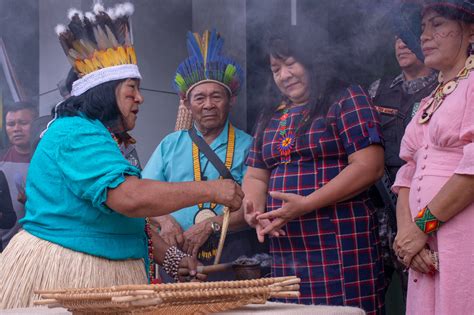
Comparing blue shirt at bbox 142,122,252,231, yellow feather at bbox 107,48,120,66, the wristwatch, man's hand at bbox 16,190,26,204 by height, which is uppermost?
yellow feather at bbox 107,48,120,66

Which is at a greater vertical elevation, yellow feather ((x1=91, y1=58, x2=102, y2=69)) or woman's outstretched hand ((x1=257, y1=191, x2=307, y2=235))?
yellow feather ((x1=91, y1=58, x2=102, y2=69))

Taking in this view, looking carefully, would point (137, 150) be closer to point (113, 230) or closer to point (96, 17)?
point (96, 17)

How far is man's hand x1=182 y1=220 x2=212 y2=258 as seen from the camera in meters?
3.77

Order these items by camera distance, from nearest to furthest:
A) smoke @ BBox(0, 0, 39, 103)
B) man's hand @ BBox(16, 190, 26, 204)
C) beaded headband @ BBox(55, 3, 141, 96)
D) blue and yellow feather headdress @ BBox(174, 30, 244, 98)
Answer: beaded headband @ BBox(55, 3, 141, 96) → blue and yellow feather headdress @ BBox(174, 30, 244, 98) → smoke @ BBox(0, 0, 39, 103) → man's hand @ BBox(16, 190, 26, 204)

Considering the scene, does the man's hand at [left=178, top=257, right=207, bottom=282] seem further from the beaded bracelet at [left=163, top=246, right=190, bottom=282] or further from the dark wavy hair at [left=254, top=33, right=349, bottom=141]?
the dark wavy hair at [left=254, top=33, right=349, bottom=141]

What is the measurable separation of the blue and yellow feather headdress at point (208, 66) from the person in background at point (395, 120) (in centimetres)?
79

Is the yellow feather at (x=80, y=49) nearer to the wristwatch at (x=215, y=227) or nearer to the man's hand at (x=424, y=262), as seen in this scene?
the wristwatch at (x=215, y=227)

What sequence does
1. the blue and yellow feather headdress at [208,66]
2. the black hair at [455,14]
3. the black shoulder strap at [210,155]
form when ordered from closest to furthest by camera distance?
the black hair at [455,14] < the black shoulder strap at [210,155] < the blue and yellow feather headdress at [208,66]

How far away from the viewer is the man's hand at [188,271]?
2.97 metres

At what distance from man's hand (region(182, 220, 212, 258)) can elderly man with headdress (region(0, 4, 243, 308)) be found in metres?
0.67

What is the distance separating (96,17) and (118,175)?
2.74 feet

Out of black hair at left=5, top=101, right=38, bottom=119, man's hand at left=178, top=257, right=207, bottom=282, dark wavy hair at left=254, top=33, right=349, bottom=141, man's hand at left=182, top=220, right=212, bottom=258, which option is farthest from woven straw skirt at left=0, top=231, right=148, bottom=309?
black hair at left=5, top=101, right=38, bottom=119

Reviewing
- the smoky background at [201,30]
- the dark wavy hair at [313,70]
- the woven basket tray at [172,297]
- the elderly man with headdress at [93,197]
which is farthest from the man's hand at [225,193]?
the smoky background at [201,30]

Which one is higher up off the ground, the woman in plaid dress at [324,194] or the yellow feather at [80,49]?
the yellow feather at [80,49]
